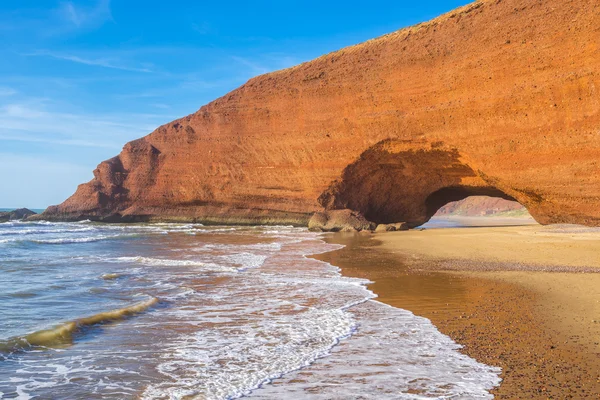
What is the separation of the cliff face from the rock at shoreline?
92.5 inches

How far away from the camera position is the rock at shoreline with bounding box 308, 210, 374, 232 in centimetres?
3108

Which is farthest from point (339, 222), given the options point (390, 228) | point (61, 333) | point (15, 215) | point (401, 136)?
point (15, 215)

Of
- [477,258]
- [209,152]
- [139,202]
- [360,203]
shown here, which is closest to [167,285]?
[477,258]

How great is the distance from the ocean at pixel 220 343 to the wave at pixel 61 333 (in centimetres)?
1

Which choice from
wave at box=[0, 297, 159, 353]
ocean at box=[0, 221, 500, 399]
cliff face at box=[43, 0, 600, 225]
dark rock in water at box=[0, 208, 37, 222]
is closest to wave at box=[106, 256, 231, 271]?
ocean at box=[0, 221, 500, 399]

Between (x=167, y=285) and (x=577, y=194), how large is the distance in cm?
1934

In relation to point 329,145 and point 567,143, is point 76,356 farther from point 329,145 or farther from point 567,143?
point 329,145

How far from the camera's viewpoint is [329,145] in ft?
114

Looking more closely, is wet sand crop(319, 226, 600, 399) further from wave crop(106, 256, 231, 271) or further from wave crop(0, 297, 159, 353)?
wave crop(0, 297, 159, 353)

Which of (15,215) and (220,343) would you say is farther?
(15,215)

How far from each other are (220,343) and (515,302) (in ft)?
14.7

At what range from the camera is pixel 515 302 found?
7242 millimetres

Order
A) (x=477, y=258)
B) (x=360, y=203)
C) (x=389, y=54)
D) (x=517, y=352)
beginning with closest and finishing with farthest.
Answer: (x=517, y=352) < (x=477, y=258) < (x=389, y=54) < (x=360, y=203)

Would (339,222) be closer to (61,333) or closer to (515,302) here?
(515,302)
